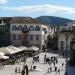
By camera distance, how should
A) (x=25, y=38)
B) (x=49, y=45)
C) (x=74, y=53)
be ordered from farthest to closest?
1. (x=49, y=45)
2. (x=25, y=38)
3. (x=74, y=53)

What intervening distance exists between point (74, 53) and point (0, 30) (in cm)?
3758

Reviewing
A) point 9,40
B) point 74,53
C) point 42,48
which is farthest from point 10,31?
point 74,53

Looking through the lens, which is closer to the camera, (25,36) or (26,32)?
(25,36)

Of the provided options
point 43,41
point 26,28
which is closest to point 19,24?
point 26,28

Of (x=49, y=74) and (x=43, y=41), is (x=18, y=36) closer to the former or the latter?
(x=43, y=41)

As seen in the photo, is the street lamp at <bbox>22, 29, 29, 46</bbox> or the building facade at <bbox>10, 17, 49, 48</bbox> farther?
the building facade at <bbox>10, 17, 49, 48</bbox>

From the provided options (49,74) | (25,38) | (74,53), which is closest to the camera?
(49,74)

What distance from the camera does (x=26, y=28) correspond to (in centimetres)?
8712

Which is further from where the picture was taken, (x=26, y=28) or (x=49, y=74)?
(x=26, y=28)

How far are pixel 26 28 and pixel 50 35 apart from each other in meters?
14.8

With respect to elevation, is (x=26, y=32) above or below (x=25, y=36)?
above

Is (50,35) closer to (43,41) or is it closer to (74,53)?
(43,41)

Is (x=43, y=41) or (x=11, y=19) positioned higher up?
(x=11, y=19)

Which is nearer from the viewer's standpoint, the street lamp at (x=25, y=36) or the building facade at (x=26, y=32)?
the street lamp at (x=25, y=36)
